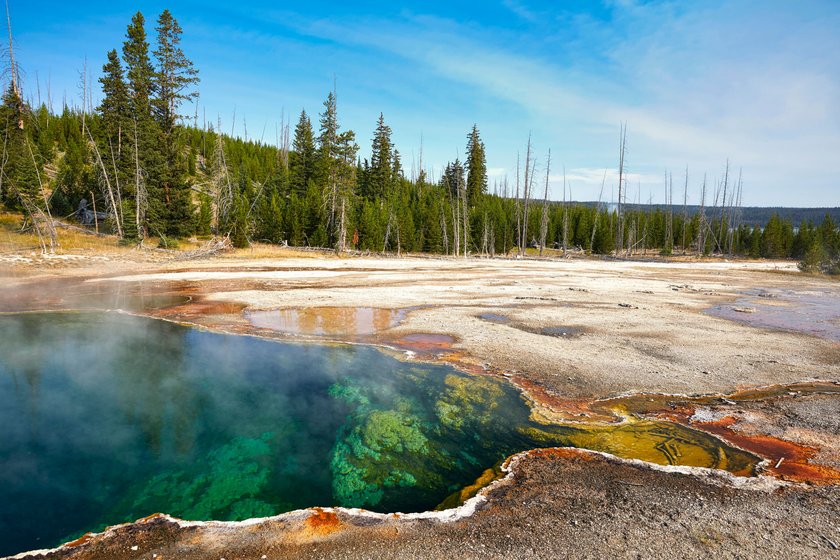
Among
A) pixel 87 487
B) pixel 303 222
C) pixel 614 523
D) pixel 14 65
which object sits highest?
pixel 14 65

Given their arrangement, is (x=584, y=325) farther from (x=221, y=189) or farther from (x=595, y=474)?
(x=221, y=189)

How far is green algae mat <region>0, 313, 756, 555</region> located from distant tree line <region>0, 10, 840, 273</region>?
87.7ft

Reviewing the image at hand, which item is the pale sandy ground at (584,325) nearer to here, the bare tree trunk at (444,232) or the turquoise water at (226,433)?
the turquoise water at (226,433)

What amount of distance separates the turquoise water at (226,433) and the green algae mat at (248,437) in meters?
0.03

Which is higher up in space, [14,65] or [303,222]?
[14,65]

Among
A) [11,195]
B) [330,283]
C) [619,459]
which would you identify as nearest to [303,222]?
[11,195]

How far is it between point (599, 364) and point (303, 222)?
149 feet

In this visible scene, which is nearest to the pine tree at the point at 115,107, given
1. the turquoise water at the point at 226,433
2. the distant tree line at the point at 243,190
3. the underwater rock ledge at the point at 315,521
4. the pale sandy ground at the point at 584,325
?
the distant tree line at the point at 243,190

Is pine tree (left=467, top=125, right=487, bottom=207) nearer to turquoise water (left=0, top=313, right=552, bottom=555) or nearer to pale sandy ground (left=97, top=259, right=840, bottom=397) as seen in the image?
pale sandy ground (left=97, top=259, right=840, bottom=397)

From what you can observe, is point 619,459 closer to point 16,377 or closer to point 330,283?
point 16,377

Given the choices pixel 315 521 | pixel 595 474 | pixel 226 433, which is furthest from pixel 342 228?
pixel 315 521

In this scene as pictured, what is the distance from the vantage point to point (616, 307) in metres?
18.3

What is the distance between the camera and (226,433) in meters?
7.34

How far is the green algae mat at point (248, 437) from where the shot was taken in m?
5.44
